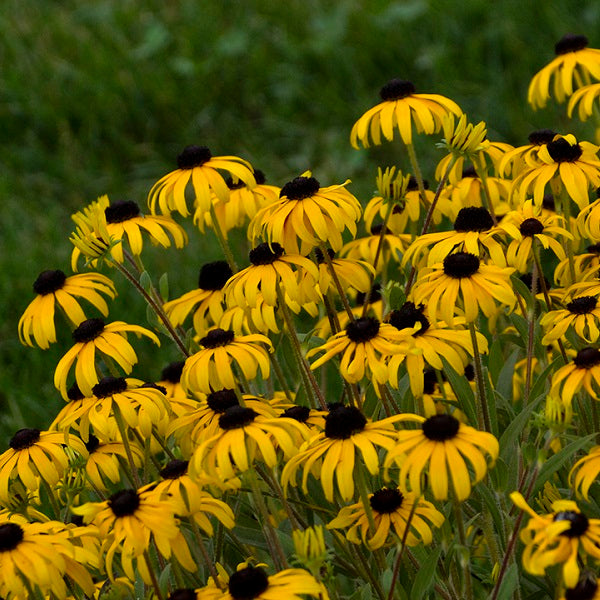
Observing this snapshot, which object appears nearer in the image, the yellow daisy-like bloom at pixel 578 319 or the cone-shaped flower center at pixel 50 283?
the yellow daisy-like bloom at pixel 578 319

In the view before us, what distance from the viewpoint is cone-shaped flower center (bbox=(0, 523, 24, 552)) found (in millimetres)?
1963

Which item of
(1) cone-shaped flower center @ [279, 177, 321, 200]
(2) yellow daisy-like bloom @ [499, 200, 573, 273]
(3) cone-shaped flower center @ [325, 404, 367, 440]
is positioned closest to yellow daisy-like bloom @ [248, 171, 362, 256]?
(1) cone-shaped flower center @ [279, 177, 321, 200]

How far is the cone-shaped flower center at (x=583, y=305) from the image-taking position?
2.24 metres

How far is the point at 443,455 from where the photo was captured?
1.78 meters

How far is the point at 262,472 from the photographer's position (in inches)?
91.2

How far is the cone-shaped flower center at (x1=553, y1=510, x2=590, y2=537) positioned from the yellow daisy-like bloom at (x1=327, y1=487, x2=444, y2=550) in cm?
36

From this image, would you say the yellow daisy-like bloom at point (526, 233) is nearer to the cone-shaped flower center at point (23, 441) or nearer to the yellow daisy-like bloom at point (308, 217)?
the yellow daisy-like bloom at point (308, 217)

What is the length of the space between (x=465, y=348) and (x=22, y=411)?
2.27 metres

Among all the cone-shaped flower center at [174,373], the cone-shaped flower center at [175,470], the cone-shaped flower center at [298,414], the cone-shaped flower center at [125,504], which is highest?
the cone-shaped flower center at [125,504]

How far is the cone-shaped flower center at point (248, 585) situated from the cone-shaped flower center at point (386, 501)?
0.38m

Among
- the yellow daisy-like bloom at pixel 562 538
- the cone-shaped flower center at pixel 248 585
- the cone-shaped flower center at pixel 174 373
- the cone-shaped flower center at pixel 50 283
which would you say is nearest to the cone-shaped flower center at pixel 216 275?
the cone-shaped flower center at pixel 174 373

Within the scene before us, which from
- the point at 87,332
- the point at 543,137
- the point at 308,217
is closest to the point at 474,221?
the point at 308,217

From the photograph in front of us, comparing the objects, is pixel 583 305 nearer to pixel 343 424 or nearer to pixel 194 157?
pixel 343 424

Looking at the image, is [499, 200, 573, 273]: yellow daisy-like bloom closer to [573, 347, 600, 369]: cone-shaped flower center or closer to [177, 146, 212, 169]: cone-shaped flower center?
[573, 347, 600, 369]: cone-shaped flower center
